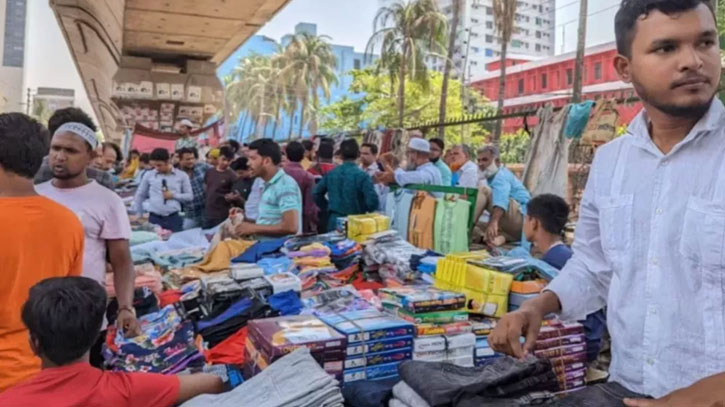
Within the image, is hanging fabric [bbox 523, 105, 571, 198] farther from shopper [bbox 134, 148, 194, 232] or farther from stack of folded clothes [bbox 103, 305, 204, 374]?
shopper [bbox 134, 148, 194, 232]

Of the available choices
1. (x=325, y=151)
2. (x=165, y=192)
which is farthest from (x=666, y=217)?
(x=325, y=151)

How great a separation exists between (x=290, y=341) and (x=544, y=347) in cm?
103

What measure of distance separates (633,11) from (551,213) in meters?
2.00

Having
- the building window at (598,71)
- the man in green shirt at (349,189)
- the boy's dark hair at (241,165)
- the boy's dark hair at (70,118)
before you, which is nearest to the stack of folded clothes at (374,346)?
the boy's dark hair at (70,118)

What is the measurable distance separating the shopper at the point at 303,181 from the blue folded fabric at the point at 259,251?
1.36 metres

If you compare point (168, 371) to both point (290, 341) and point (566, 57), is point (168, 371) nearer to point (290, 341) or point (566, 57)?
point (290, 341)

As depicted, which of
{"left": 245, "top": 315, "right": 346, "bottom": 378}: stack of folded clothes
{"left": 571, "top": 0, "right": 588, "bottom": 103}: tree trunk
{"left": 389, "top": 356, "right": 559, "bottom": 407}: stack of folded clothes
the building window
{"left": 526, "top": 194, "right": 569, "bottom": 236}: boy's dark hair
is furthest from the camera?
the building window

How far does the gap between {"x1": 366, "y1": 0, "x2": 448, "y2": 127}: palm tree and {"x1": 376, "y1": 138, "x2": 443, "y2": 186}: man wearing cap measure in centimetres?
2232

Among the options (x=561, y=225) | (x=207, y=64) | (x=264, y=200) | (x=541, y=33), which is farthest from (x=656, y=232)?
(x=541, y=33)

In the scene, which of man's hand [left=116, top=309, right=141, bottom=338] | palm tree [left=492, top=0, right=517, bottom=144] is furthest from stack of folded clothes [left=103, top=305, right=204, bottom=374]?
palm tree [left=492, top=0, right=517, bottom=144]

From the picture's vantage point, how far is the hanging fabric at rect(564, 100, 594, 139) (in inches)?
177

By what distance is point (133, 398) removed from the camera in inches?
66.0

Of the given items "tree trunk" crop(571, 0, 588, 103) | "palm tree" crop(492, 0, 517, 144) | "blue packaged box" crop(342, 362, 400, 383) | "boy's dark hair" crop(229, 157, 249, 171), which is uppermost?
"palm tree" crop(492, 0, 517, 144)

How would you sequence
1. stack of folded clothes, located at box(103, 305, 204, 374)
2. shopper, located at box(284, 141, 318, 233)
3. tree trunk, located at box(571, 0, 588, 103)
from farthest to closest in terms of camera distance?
tree trunk, located at box(571, 0, 588, 103) → shopper, located at box(284, 141, 318, 233) → stack of folded clothes, located at box(103, 305, 204, 374)
